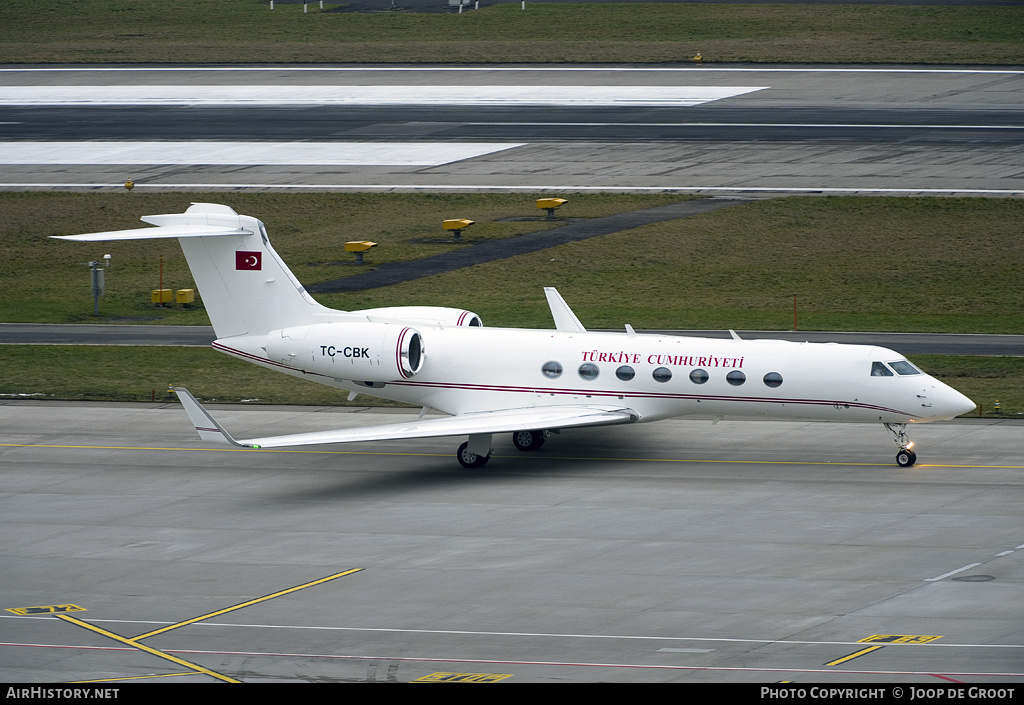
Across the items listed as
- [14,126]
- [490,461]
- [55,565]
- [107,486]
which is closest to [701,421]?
[490,461]

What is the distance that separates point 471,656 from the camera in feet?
69.9

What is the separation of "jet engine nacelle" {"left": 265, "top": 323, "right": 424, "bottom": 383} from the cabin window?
297cm

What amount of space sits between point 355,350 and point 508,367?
3590 mm

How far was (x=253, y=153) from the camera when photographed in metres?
71.2

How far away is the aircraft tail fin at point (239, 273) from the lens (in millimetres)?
34094

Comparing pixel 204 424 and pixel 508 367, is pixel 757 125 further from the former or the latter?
pixel 204 424

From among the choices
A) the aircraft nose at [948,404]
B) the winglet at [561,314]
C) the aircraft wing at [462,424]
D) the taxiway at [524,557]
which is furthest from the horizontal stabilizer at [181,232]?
the aircraft nose at [948,404]

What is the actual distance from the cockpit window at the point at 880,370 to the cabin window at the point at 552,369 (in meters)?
7.04

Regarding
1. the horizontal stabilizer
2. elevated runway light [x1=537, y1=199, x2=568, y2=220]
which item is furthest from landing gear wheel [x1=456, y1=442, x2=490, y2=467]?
elevated runway light [x1=537, y1=199, x2=568, y2=220]

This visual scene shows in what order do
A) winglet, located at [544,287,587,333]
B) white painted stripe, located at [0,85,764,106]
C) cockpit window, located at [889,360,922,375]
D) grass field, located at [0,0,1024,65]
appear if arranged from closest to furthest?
cockpit window, located at [889,360,922,375] < winglet, located at [544,287,587,333] < white painted stripe, located at [0,85,764,106] < grass field, located at [0,0,1024,65]

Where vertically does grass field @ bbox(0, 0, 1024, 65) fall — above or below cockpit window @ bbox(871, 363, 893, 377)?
above

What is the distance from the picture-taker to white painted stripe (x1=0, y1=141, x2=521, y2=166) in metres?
69.2

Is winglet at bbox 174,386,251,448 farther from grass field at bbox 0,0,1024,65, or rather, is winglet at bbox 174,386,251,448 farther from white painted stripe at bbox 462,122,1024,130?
grass field at bbox 0,0,1024,65

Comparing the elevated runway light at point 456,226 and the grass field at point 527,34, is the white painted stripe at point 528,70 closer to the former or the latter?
the grass field at point 527,34
